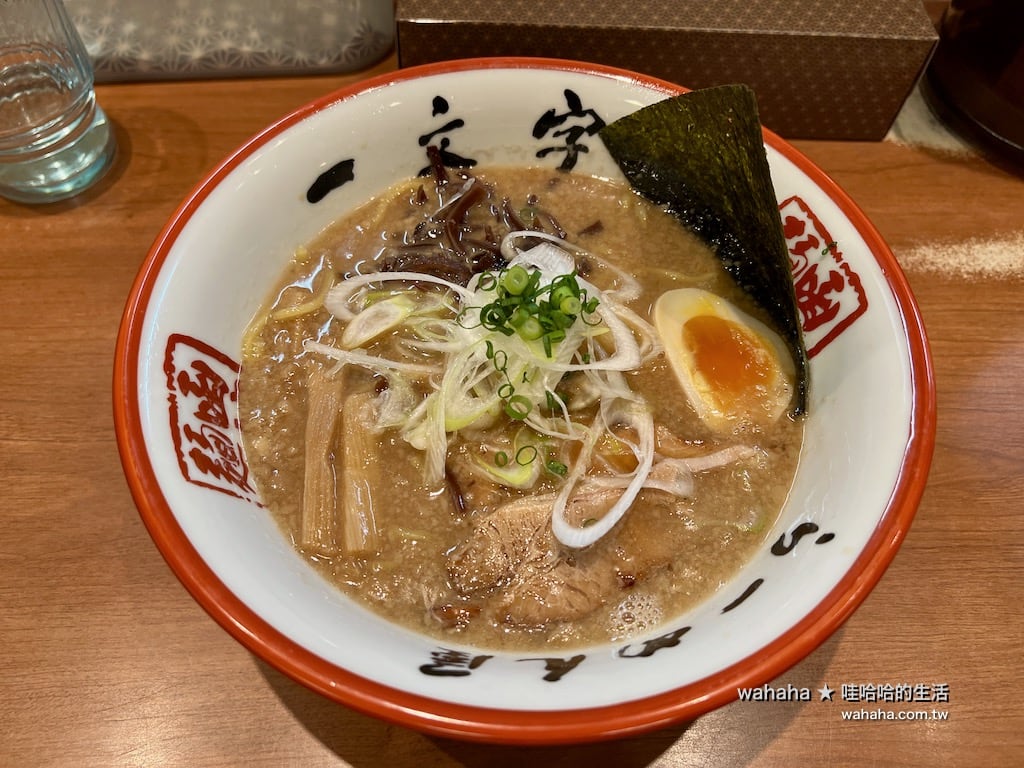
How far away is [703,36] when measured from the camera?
71.7 inches

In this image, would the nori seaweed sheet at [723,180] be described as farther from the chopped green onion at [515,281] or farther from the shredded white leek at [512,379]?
the chopped green onion at [515,281]

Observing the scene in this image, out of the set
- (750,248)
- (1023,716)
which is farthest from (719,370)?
(1023,716)

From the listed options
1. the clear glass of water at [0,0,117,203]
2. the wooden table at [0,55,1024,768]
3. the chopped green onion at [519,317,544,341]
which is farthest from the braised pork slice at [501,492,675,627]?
the clear glass of water at [0,0,117,203]

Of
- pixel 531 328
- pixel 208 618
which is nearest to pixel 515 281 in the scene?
pixel 531 328

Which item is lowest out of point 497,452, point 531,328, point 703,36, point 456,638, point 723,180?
point 456,638

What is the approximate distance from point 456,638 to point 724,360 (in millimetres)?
782

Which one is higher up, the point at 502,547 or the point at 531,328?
the point at 531,328

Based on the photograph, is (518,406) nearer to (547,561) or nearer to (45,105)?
(547,561)

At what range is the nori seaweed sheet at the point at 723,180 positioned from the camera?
4.71 ft

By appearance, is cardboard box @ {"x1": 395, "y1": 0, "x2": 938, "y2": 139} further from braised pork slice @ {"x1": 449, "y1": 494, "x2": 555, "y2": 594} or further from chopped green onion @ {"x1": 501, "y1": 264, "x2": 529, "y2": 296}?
braised pork slice @ {"x1": 449, "y1": 494, "x2": 555, "y2": 594}

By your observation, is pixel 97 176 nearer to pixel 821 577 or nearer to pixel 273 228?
pixel 273 228

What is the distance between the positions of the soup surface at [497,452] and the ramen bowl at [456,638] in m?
0.05

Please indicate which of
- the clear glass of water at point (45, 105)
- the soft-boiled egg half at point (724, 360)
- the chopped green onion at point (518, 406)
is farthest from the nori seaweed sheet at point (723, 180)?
the clear glass of water at point (45, 105)

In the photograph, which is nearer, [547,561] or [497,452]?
[547,561]
